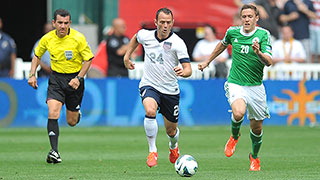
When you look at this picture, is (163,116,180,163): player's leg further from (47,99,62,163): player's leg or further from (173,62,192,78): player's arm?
(47,99,62,163): player's leg

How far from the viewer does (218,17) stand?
2770 cm

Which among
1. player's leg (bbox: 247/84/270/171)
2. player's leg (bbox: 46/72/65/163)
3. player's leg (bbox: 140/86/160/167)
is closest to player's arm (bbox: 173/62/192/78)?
player's leg (bbox: 140/86/160/167)

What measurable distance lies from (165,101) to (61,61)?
2.21 metres

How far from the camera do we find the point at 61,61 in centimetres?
1539

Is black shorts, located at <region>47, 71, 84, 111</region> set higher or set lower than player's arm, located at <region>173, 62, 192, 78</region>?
lower

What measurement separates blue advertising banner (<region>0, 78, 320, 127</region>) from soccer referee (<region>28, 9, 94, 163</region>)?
7.93 meters

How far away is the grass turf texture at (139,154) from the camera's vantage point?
12.7m

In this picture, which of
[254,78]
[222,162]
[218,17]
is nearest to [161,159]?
[222,162]

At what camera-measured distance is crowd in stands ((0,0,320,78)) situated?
24594 mm

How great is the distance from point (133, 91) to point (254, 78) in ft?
33.8

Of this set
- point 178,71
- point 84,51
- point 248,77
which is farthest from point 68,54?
point 248,77

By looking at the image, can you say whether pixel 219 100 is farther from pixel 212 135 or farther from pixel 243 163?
pixel 243 163

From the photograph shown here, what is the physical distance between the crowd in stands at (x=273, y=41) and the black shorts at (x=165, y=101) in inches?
366

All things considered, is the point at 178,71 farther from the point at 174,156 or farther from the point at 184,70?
the point at 174,156
